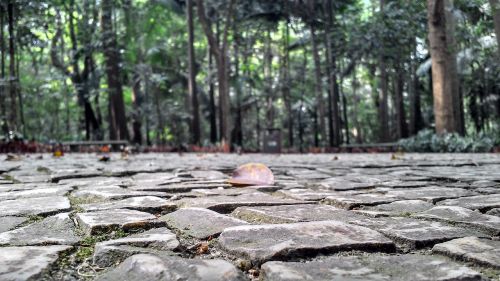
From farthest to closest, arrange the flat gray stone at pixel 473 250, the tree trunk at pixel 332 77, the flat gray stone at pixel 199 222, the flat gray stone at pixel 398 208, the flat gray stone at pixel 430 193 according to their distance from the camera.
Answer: the tree trunk at pixel 332 77 → the flat gray stone at pixel 430 193 → the flat gray stone at pixel 398 208 → the flat gray stone at pixel 199 222 → the flat gray stone at pixel 473 250

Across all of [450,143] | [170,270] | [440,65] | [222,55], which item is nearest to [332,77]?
[222,55]

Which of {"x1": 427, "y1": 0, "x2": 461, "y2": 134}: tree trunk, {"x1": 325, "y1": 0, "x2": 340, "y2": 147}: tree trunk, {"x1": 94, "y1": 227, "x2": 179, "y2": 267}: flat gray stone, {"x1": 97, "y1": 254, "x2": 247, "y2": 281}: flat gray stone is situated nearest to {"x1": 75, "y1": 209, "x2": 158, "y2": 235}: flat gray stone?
{"x1": 94, "y1": 227, "x2": 179, "y2": 267}: flat gray stone

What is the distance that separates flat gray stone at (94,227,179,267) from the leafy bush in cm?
977

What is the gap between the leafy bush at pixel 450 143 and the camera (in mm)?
10044

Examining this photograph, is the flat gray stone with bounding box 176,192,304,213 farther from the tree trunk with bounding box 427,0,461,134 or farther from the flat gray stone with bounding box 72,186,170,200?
the tree trunk with bounding box 427,0,461,134

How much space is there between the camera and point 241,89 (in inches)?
842

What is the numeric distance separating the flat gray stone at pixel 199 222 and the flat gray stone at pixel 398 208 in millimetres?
604

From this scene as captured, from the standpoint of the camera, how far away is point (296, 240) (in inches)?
55.2

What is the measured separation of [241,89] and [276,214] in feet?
64.5

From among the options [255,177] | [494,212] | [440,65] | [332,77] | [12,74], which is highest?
[332,77]

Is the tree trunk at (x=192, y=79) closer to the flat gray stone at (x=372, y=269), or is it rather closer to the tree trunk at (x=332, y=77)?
the tree trunk at (x=332, y=77)

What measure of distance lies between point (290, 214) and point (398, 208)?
1.76 feet

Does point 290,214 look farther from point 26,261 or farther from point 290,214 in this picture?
point 26,261

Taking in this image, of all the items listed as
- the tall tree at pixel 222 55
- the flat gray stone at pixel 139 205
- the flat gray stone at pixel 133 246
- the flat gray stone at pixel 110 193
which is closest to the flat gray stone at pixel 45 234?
the flat gray stone at pixel 133 246
